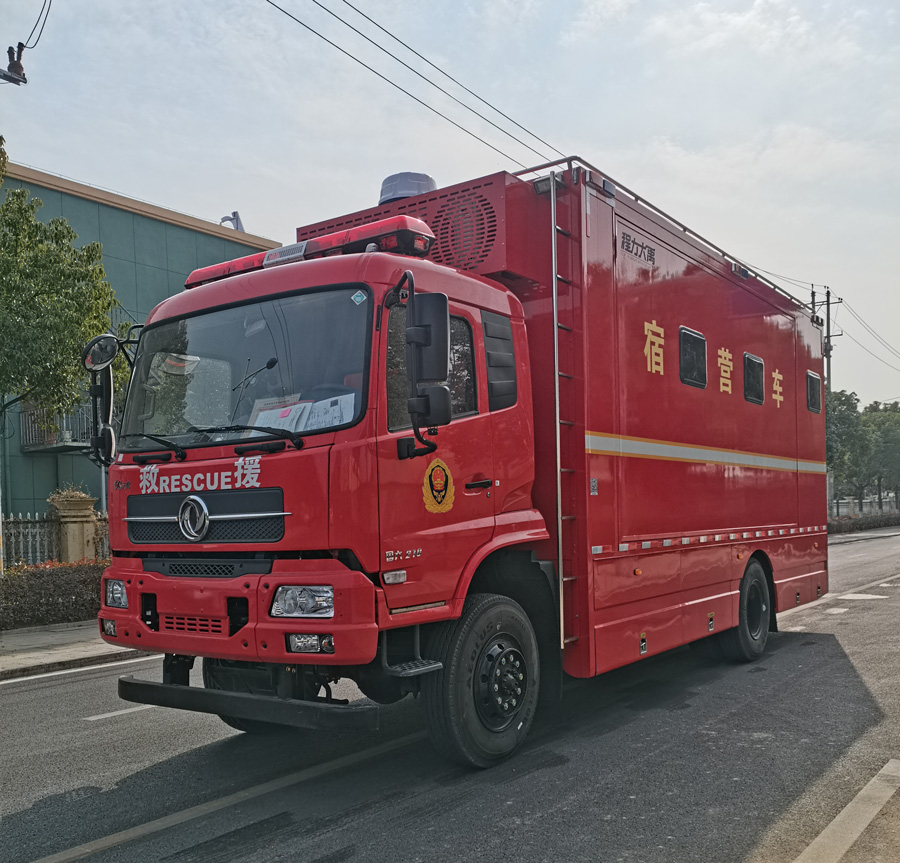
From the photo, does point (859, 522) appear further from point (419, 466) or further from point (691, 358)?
point (419, 466)

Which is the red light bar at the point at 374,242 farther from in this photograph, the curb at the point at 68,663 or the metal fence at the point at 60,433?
the metal fence at the point at 60,433

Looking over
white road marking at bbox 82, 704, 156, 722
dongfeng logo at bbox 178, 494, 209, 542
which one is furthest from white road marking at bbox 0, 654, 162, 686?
dongfeng logo at bbox 178, 494, 209, 542

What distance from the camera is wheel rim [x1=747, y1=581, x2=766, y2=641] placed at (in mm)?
8812

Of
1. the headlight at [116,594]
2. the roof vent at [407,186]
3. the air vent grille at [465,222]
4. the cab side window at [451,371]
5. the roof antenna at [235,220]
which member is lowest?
the headlight at [116,594]

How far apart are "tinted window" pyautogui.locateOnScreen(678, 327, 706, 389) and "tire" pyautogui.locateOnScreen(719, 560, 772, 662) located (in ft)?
6.93

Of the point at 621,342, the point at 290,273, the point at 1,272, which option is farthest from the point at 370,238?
the point at 1,272

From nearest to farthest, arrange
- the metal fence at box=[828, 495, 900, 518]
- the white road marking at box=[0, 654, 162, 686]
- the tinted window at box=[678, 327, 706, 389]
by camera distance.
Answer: the tinted window at box=[678, 327, 706, 389] → the white road marking at box=[0, 654, 162, 686] → the metal fence at box=[828, 495, 900, 518]

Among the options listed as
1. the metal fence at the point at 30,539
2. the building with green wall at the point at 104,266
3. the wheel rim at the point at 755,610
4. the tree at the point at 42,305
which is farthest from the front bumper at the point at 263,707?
the building with green wall at the point at 104,266

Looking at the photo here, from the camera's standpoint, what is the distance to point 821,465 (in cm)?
1106

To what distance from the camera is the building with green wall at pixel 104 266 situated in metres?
21.0

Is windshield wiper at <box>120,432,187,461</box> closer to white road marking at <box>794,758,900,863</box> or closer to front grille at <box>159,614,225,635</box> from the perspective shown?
front grille at <box>159,614,225,635</box>

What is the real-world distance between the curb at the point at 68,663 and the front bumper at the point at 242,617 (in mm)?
4289

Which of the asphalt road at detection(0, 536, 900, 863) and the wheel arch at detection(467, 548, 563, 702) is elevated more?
the wheel arch at detection(467, 548, 563, 702)

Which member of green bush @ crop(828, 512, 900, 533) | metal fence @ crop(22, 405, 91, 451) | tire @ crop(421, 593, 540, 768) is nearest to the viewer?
tire @ crop(421, 593, 540, 768)
